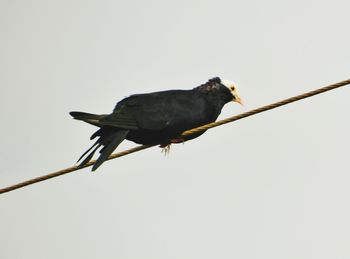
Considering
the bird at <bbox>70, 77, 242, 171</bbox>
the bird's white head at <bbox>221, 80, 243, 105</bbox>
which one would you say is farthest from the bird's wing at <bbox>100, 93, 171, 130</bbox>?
the bird's white head at <bbox>221, 80, 243, 105</bbox>

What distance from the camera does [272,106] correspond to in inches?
261

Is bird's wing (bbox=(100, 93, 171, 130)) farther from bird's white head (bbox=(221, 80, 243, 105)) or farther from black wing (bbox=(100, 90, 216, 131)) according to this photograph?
bird's white head (bbox=(221, 80, 243, 105))

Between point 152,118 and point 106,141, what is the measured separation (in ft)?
2.28

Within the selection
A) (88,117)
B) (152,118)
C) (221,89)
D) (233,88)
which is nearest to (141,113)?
(152,118)

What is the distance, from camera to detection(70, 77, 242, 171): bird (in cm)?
802

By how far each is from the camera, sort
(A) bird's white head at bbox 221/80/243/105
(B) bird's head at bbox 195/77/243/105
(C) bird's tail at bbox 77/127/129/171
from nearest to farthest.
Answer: (C) bird's tail at bbox 77/127/129/171, (B) bird's head at bbox 195/77/243/105, (A) bird's white head at bbox 221/80/243/105

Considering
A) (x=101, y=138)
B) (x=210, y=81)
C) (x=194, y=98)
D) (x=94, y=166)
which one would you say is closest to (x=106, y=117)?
(x=101, y=138)

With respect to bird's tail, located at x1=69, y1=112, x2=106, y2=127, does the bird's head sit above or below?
below

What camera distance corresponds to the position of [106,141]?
315 inches

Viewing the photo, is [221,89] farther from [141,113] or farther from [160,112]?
[141,113]

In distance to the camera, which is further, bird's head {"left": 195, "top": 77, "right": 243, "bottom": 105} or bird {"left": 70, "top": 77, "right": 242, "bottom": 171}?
bird's head {"left": 195, "top": 77, "right": 243, "bottom": 105}

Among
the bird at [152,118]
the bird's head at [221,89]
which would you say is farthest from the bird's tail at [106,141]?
the bird's head at [221,89]

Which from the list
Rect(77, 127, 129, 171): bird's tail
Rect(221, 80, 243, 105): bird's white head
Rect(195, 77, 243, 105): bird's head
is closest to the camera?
Rect(77, 127, 129, 171): bird's tail

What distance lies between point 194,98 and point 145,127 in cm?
97
